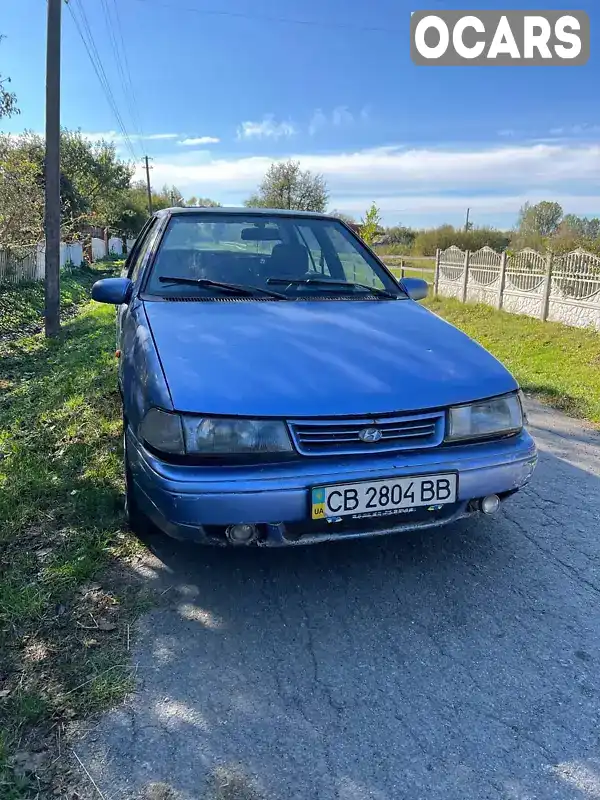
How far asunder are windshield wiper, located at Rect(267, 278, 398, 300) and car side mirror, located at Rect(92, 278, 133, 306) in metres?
0.82

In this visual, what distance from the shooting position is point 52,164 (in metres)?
10.5

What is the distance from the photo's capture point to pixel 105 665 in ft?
6.96

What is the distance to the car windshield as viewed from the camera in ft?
11.1

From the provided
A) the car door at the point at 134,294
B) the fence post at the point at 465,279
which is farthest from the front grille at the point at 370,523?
the fence post at the point at 465,279

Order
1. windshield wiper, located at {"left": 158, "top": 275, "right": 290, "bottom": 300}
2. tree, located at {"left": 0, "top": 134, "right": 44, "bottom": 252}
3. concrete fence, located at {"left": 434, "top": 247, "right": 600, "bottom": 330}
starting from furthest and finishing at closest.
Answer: tree, located at {"left": 0, "top": 134, "right": 44, "bottom": 252}
concrete fence, located at {"left": 434, "top": 247, "right": 600, "bottom": 330}
windshield wiper, located at {"left": 158, "top": 275, "right": 290, "bottom": 300}

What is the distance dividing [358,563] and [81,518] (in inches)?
59.0

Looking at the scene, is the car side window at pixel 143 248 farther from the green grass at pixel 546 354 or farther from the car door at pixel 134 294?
the green grass at pixel 546 354

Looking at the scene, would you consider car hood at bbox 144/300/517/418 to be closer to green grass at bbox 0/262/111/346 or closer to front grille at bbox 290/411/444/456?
front grille at bbox 290/411/444/456

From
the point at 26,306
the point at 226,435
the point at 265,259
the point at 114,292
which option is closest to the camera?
the point at 226,435

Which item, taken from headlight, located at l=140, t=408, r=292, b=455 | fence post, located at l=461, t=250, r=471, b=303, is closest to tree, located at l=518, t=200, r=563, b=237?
fence post, located at l=461, t=250, r=471, b=303

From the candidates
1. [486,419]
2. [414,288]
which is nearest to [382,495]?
[486,419]

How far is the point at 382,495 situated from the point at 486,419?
0.59 metres

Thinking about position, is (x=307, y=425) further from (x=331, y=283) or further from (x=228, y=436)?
(x=331, y=283)

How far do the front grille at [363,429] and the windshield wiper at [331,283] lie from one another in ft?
4.33
